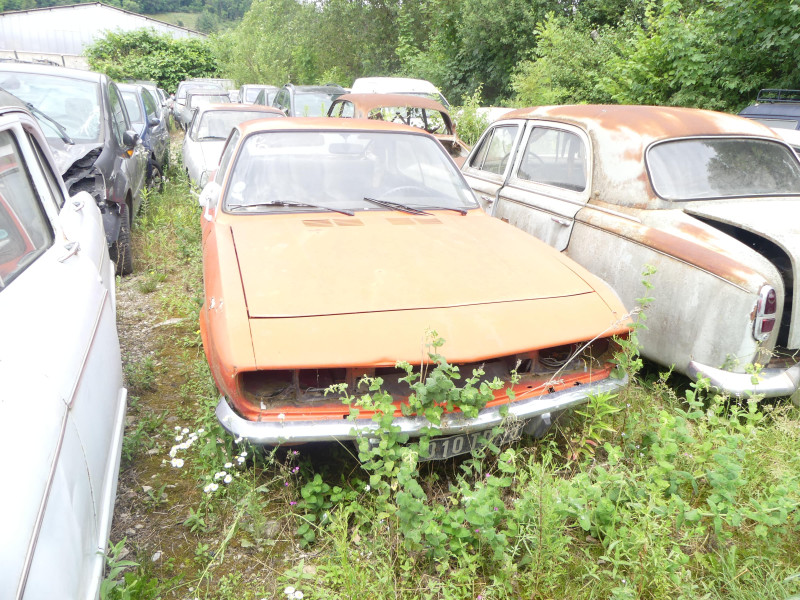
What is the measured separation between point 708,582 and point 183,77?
3586cm

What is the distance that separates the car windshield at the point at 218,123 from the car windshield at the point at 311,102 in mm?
2975

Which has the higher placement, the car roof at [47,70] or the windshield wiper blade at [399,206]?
the car roof at [47,70]

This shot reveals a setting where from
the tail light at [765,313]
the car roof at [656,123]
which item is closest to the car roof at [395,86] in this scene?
the car roof at [656,123]

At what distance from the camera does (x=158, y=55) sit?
32.1 m

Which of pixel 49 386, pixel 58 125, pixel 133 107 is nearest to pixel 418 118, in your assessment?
pixel 133 107

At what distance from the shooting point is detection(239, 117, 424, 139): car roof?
4.00 metres

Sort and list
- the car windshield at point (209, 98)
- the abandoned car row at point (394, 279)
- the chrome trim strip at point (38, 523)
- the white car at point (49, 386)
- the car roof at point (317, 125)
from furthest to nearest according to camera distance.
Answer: the car windshield at point (209, 98) < the car roof at point (317, 125) < the abandoned car row at point (394, 279) < the white car at point (49, 386) < the chrome trim strip at point (38, 523)

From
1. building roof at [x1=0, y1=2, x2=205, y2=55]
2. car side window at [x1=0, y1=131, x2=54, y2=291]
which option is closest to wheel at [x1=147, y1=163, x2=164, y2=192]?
car side window at [x1=0, y1=131, x2=54, y2=291]

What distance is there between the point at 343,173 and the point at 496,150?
2.40 metres

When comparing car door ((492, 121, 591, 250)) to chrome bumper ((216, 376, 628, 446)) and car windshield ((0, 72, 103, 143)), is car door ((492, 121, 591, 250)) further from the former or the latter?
car windshield ((0, 72, 103, 143))

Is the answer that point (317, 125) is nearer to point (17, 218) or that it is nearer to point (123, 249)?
point (17, 218)

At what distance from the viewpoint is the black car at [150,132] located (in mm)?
8797

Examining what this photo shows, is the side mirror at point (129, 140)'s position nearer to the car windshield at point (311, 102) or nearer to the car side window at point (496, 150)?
the car side window at point (496, 150)

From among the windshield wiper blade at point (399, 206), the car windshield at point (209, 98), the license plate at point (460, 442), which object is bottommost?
the car windshield at point (209, 98)
